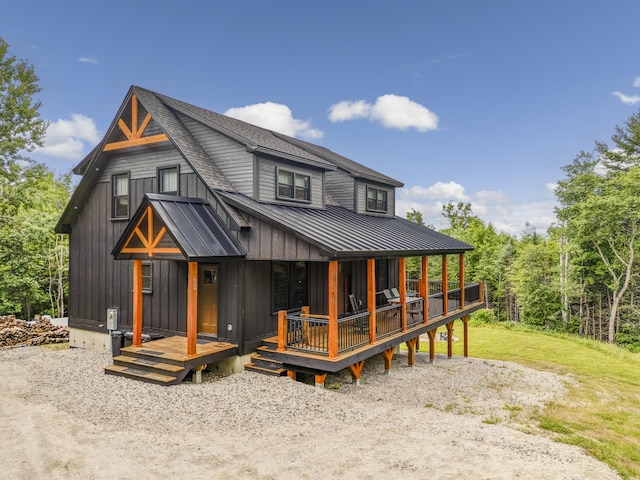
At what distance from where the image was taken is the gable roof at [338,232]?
9086mm

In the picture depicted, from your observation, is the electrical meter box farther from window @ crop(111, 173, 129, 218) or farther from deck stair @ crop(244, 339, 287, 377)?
deck stair @ crop(244, 339, 287, 377)

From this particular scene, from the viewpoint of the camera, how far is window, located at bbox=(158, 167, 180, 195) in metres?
11.6

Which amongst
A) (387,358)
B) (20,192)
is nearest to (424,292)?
(387,358)

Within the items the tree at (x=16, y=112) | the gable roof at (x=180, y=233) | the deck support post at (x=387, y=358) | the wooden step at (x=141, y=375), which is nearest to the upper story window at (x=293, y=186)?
the gable roof at (x=180, y=233)

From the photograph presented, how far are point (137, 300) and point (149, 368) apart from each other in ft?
6.15

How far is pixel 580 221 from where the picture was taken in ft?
94.3

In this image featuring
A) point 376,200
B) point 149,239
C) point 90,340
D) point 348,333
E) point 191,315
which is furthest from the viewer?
point 376,200

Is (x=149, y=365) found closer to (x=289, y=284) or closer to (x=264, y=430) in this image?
(x=264, y=430)

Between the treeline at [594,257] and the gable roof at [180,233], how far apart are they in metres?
28.0

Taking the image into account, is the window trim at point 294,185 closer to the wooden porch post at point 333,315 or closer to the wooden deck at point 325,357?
the wooden porch post at point 333,315

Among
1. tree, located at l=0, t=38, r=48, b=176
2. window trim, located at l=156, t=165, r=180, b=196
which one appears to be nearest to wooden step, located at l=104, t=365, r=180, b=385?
window trim, located at l=156, t=165, r=180, b=196

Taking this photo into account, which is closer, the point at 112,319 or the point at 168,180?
the point at 168,180

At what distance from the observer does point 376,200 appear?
17.3 metres

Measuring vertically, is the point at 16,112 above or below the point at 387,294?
above
